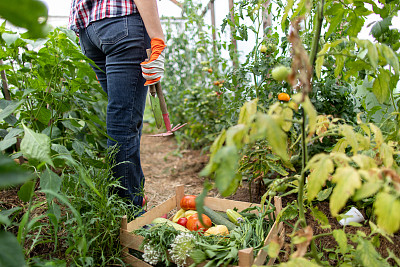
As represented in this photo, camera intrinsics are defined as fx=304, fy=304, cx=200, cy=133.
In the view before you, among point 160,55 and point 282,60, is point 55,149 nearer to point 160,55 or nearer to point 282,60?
point 160,55

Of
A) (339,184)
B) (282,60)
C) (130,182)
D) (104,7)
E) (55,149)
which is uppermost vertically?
(104,7)

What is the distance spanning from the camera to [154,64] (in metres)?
1.38

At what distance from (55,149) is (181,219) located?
2.16 ft

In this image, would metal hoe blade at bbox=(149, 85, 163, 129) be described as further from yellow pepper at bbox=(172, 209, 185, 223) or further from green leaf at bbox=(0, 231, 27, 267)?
green leaf at bbox=(0, 231, 27, 267)

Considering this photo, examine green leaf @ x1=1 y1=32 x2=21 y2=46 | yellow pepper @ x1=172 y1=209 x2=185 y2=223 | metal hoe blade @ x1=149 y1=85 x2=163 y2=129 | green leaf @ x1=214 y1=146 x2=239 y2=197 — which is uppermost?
green leaf @ x1=1 y1=32 x2=21 y2=46

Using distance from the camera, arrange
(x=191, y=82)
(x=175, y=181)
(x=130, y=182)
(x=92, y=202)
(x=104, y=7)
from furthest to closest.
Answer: (x=191, y=82) → (x=175, y=181) → (x=130, y=182) → (x=104, y=7) → (x=92, y=202)

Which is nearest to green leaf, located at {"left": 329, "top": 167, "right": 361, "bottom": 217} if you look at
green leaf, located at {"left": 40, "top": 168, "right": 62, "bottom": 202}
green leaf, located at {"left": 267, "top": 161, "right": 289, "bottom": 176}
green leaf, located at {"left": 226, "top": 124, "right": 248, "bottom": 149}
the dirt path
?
green leaf, located at {"left": 226, "top": 124, "right": 248, "bottom": 149}

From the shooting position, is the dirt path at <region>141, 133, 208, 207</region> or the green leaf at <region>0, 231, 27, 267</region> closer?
the green leaf at <region>0, 231, 27, 267</region>

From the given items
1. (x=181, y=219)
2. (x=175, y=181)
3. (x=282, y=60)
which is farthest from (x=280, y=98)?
(x=175, y=181)

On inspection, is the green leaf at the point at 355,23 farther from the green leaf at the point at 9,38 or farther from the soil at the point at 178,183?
the green leaf at the point at 9,38

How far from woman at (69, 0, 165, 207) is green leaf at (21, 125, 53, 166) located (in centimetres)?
51

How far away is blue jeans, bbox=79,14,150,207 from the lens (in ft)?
4.56

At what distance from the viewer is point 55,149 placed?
1.10m

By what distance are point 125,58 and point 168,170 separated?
5.20ft
